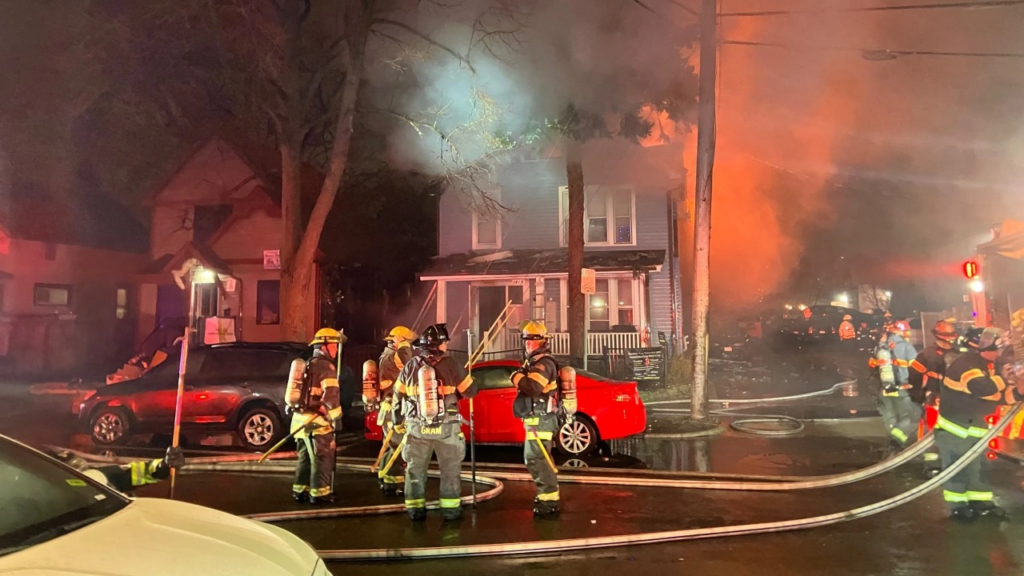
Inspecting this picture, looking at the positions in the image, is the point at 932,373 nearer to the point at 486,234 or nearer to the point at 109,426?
the point at 109,426

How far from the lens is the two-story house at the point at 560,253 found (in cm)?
1452

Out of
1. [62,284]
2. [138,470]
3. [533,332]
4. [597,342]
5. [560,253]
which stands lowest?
[138,470]

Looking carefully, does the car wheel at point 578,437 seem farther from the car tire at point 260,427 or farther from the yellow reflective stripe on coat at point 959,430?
the car tire at point 260,427

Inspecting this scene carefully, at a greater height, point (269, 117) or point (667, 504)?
point (269, 117)

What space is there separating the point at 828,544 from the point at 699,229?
604 centimetres

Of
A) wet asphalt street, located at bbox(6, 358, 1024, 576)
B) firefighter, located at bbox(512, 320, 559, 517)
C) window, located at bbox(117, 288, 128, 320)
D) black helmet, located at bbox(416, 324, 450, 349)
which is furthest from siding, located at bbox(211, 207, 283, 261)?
firefighter, located at bbox(512, 320, 559, 517)

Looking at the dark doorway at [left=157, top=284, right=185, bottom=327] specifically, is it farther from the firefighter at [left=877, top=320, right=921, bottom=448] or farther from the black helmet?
the firefighter at [left=877, top=320, right=921, bottom=448]

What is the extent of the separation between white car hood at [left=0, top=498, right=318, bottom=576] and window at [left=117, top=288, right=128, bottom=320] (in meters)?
16.8

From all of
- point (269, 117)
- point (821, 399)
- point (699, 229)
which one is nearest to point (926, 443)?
point (699, 229)

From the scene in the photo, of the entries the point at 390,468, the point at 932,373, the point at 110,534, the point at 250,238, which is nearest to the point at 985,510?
the point at 932,373

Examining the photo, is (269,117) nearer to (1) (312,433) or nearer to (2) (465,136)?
(2) (465,136)

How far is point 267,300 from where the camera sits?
15.5 meters

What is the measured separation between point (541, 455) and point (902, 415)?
5006 mm

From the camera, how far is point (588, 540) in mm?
4020
